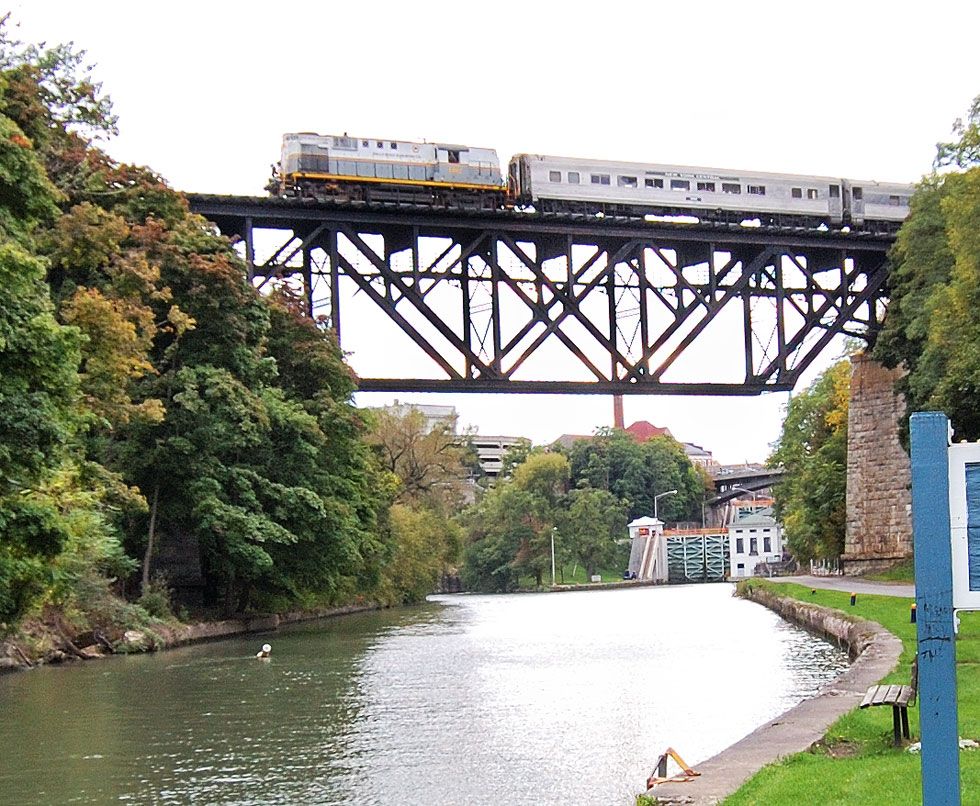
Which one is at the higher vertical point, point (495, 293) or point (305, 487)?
point (495, 293)

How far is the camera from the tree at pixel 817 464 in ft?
204

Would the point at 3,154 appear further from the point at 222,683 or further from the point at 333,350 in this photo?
the point at 333,350

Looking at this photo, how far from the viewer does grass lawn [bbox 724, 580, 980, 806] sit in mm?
9492

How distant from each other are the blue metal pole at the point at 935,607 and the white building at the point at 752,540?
125 m

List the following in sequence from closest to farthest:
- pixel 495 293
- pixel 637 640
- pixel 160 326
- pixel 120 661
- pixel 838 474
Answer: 1. pixel 120 661
2. pixel 637 640
3. pixel 160 326
4. pixel 495 293
5. pixel 838 474

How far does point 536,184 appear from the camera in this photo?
134 feet

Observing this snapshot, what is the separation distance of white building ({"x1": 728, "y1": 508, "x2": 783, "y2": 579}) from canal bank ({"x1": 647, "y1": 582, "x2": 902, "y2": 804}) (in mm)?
105984

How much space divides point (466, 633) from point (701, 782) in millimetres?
30231

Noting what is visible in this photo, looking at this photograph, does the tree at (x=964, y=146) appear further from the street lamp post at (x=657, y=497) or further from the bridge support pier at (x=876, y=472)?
the street lamp post at (x=657, y=497)

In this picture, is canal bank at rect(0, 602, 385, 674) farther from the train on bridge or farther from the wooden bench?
the wooden bench

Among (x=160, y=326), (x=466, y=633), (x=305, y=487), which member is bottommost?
(x=466, y=633)

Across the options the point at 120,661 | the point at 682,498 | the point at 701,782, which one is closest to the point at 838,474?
the point at 120,661

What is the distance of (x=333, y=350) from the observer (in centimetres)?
4756

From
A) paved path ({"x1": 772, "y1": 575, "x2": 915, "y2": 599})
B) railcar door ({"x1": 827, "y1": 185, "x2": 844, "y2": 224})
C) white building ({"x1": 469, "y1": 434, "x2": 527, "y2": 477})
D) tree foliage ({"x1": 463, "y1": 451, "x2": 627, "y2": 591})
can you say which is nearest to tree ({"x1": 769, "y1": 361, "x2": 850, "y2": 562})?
paved path ({"x1": 772, "y1": 575, "x2": 915, "y2": 599})
